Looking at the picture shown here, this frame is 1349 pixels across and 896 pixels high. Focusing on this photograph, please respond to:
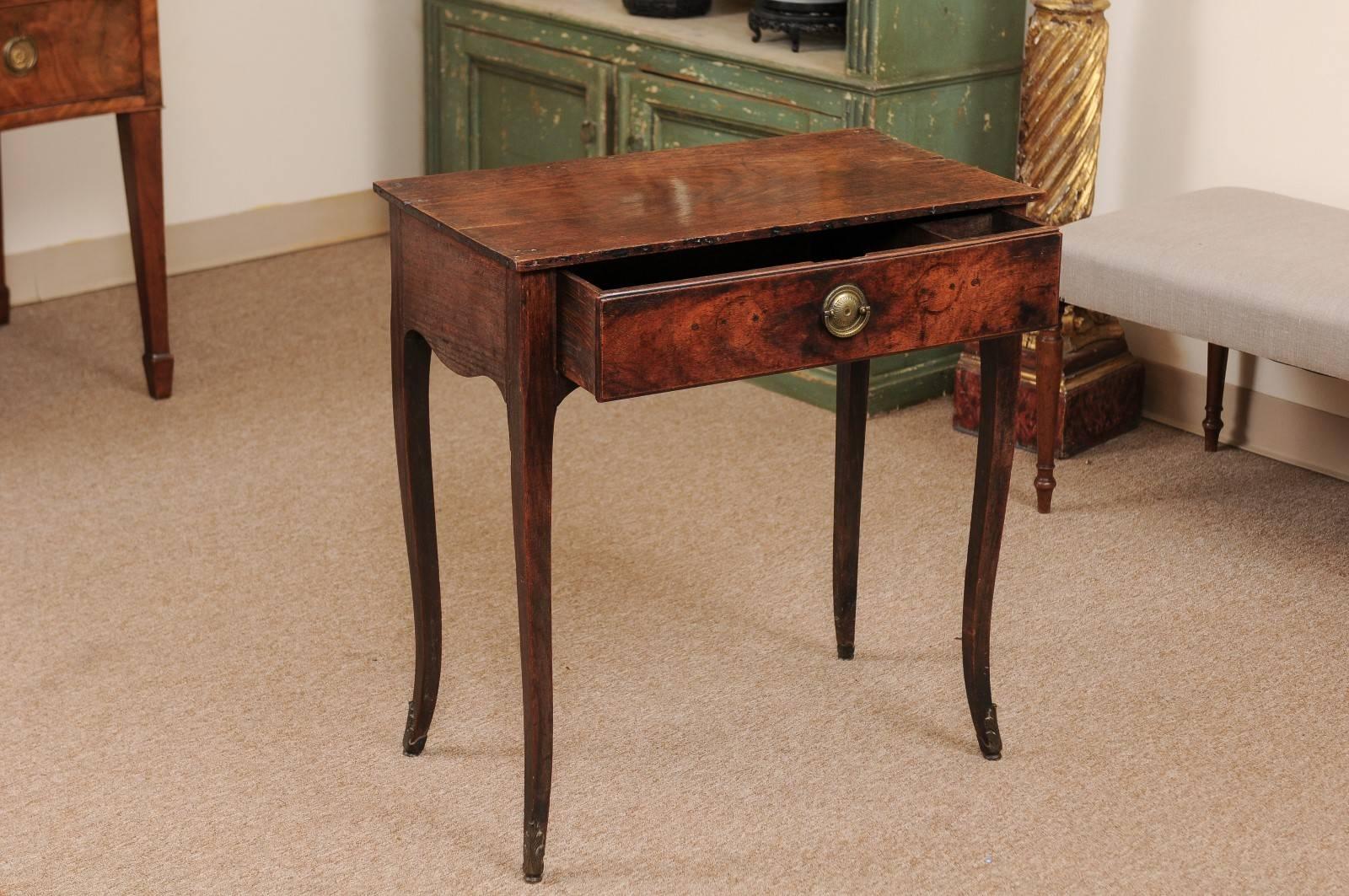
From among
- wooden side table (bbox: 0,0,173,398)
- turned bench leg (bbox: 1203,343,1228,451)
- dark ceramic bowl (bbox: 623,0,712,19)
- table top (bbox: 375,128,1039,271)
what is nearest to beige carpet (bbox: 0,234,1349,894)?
turned bench leg (bbox: 1203,343,1228,451)

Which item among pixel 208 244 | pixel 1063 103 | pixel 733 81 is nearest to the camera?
pixel 1063 103

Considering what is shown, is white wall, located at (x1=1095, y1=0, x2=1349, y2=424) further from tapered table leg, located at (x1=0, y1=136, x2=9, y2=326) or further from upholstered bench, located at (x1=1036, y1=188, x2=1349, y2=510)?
tapered table leg, located at (x1=0, y1=136, x2=9, y2=326)

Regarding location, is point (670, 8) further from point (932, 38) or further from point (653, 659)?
point (653, 659)

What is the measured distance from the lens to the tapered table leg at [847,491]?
2379mm

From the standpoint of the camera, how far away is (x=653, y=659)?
254 cm

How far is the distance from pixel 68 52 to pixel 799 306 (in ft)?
6.39

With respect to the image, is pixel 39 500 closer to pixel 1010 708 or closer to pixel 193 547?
pixel 193 547

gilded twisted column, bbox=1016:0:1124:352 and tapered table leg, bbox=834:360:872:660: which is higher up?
gilded twisted column, bbox=1016:0:1124:352

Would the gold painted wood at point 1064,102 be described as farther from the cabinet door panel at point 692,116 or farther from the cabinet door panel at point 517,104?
the cabinet door panel at point 517,104

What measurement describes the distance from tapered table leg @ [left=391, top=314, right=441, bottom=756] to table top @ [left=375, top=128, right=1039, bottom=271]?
194 mm

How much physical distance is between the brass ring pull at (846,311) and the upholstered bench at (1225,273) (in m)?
1.00

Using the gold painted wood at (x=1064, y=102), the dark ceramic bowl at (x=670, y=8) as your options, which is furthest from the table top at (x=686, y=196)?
the dark ceramic bowl at (x=670, y=8)

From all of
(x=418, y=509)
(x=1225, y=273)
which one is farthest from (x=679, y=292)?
(x=1225, y=273)

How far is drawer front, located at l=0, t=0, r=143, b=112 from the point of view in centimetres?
310
